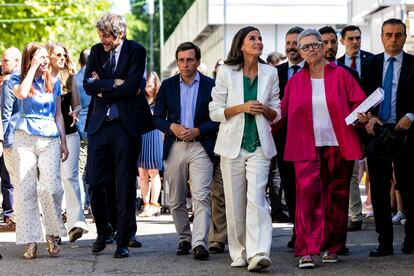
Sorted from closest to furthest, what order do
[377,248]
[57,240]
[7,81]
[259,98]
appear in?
[259,98] → [377,248] → [57,240] → [7,81]

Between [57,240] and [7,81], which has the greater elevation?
[7,81]

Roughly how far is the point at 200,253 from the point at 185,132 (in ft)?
3.64

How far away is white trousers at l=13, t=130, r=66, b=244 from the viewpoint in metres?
11.2

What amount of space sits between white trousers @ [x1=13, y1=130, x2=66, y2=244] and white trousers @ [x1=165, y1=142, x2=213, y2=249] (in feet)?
3.56

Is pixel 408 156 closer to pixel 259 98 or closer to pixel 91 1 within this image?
pixel 259 98

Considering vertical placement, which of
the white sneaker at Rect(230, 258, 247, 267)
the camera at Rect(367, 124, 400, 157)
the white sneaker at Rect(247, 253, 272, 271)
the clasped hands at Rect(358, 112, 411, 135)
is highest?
the clasped hands at Rect(358, 112, 411, 135)

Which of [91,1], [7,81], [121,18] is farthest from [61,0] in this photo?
[121,18]

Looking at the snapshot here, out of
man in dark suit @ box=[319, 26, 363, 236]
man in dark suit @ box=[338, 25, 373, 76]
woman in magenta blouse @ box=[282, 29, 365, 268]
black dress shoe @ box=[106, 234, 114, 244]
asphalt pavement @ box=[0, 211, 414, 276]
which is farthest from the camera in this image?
man in dark suit @ box=[338, 25, 373, 76]

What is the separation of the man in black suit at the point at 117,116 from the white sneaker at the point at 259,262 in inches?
65.5

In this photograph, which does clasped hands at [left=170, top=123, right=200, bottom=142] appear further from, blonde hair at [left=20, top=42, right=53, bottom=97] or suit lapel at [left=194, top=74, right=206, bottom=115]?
blonde hair at [left=20, top=42, right=53, bottom=97]

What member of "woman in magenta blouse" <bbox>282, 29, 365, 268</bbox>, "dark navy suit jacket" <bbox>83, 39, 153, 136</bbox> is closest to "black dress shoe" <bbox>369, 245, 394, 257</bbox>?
"woman in magenta blouse" <bbox>282, 29, 365, 268</bbox>

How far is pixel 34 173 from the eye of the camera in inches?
445

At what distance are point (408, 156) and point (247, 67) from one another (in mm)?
1872

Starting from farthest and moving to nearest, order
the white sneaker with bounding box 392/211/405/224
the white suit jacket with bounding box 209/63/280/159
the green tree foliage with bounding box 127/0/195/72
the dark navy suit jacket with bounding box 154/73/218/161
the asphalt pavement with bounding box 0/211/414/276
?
the green tree foliage with bounding box 127/0/195/72 → the white sneaker with bounding box 392/211/405/224 → the dark navy suit jacket with bounding box 154/73/218/161 → the white suit jacket with bounding box 209/63/280/159 → the asphalt pavement with bounding box 0/211/414/276
